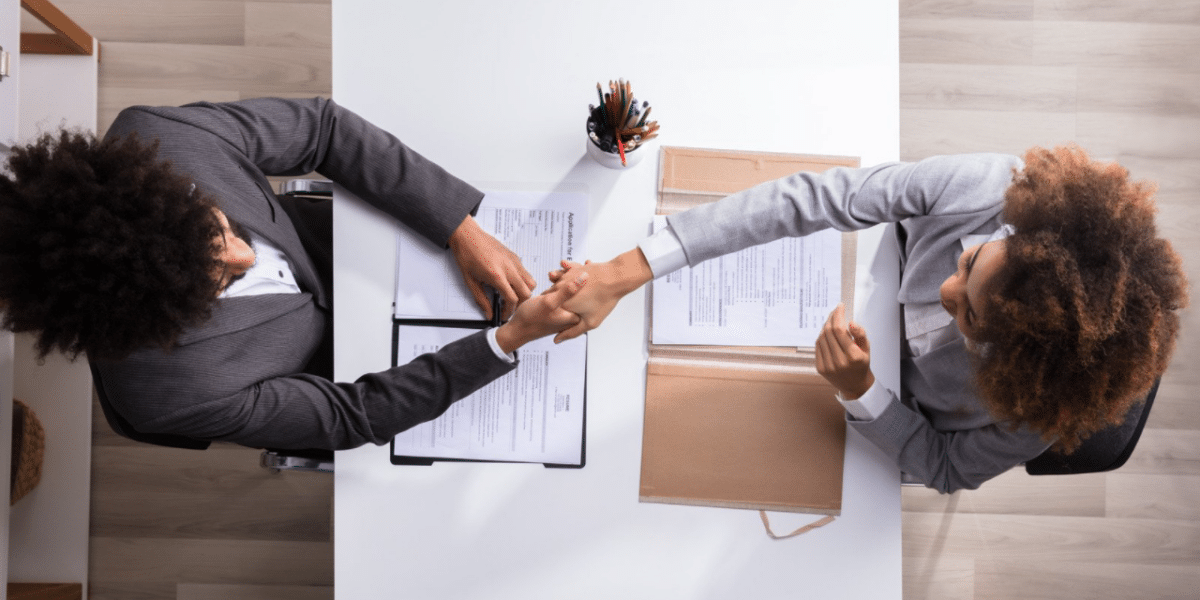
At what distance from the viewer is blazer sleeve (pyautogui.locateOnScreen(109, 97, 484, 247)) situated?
1.16 meters

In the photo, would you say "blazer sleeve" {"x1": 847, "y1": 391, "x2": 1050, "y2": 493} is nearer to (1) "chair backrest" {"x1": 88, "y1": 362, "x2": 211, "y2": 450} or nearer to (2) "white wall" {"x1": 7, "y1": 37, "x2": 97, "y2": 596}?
(1) "chair backrest" {"x1": 88, "y1": 362, "x2": 211, "y2": 450}

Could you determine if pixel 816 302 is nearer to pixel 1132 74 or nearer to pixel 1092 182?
pixel 1092 182

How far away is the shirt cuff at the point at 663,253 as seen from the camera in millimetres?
1144

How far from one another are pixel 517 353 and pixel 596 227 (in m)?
0.25

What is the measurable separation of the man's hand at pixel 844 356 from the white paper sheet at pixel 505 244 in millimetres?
427

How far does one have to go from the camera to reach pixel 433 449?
3.92 feet

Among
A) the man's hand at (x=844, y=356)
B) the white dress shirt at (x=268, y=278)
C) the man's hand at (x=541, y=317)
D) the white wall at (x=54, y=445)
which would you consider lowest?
the white wall at (x=54, y=445)

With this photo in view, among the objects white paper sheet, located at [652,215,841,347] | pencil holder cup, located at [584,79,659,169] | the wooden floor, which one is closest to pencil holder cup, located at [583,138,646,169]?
pencil holder cup, located at [584,79,659,169]

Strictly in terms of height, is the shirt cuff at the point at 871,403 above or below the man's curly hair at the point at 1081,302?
below

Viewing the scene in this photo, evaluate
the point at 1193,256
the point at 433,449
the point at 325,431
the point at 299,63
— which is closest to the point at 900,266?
the point at 433,449

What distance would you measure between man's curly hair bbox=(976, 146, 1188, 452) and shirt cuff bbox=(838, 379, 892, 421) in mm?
201

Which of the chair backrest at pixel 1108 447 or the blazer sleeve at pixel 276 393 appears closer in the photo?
the blazer sleeve at pixel 276 393

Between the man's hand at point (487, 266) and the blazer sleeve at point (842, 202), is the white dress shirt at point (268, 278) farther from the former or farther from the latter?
the blazer sleeve at point (842, 202)

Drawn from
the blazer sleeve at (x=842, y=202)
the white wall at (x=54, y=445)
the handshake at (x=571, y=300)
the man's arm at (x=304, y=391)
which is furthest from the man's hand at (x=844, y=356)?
the white wall at (x=54, y=445)
